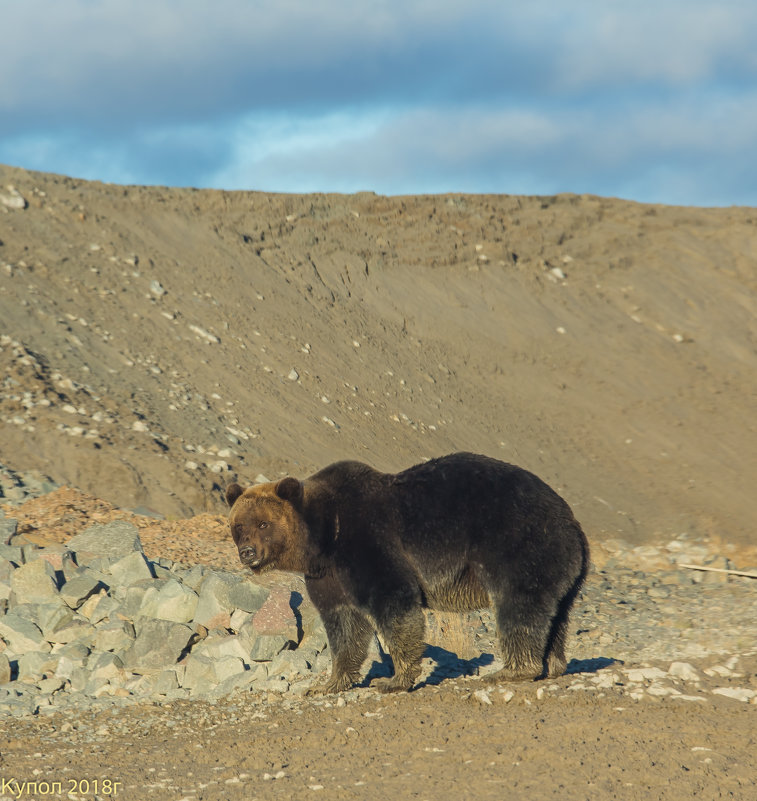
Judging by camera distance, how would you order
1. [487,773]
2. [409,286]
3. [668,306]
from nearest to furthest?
1. [487,773]
2. [409,286]
3. [668,306]

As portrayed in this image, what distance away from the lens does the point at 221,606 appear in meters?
9.28

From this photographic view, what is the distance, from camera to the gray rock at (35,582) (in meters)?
9.98

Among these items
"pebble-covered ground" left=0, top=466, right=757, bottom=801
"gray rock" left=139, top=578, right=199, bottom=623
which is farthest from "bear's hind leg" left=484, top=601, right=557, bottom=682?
"gray rock" left=139, top=578, right=199, bottom=623

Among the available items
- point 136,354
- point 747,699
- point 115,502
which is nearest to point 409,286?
point 136,354

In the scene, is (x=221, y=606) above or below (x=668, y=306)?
below

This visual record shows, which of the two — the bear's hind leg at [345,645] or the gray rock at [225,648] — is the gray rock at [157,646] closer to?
the gray rock at [225,648]

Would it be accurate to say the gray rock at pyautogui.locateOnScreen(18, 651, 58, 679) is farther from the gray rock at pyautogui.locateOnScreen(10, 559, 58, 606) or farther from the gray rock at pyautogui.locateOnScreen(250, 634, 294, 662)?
the gray rock at pyautogui.locateOnScreen(250, 634, 294, 662)

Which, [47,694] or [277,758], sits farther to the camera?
[47,694]

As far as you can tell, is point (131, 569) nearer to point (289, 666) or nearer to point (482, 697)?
point (289, 666)

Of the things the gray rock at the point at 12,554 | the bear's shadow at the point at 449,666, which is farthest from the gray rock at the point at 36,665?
the bear's shadow at the point at 449,666

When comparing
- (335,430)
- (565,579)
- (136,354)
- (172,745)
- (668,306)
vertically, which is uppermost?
(668,306)

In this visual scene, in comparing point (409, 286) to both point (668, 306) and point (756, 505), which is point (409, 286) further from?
point (756, 505)

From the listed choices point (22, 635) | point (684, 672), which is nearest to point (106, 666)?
point (22, 635)

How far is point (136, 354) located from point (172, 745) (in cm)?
1348
